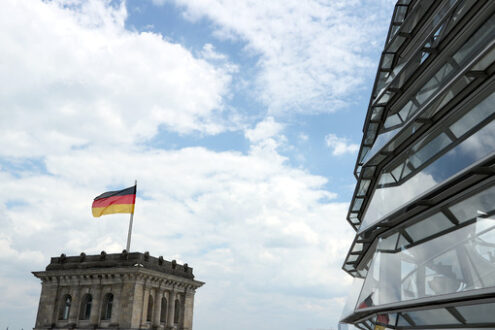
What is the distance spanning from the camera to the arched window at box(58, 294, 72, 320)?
45688mm

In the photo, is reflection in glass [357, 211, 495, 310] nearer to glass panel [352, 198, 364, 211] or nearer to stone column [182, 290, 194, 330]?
glass panel [352, 198, 364, 211]

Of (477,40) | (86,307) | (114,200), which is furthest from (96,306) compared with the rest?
(477,40)

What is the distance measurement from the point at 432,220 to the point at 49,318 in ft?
154

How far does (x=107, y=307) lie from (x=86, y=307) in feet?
8.99

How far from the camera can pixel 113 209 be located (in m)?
48.3

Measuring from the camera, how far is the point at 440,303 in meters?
6.35

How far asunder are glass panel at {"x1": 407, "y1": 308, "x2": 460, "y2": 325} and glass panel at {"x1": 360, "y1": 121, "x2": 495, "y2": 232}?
199 cm

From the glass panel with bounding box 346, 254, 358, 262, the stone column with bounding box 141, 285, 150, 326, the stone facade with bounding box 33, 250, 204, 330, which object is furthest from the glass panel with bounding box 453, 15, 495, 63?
the stone column with bounding box 141, 285, 150, 326

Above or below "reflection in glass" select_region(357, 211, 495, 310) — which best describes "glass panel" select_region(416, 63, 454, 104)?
above

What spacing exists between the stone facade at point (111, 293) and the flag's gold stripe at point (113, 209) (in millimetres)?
4421

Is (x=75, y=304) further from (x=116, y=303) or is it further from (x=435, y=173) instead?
(x=435, y=173)

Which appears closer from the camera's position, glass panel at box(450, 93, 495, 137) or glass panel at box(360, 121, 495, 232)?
glass panel at box(360, 121, 495, 232)

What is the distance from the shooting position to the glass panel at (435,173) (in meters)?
6.49

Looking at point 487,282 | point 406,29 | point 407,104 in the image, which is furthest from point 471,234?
point 406,29
